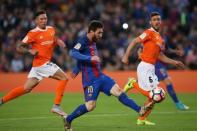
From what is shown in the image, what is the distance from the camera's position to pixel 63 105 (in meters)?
18.4

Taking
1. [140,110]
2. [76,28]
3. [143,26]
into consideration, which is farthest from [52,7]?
[140,110]

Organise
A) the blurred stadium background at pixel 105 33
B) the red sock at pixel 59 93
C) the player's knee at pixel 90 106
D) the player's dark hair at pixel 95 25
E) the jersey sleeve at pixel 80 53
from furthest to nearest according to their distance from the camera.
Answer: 1. the blurred stadium background at pixel 105 33
2. the red sock at pixel 59 93
3. the player's dark hair at pixel 95 25
4. the player's knee at pixel 90 106
5. the jersey sleeve at pixel 80 53

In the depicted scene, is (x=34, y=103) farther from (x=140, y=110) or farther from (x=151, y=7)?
(x=151, y=7)

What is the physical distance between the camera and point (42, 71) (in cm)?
1513

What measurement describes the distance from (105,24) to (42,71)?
40.6 ft

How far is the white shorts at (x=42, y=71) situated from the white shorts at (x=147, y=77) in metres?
2.16

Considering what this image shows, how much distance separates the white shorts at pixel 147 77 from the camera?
1396 centimetres

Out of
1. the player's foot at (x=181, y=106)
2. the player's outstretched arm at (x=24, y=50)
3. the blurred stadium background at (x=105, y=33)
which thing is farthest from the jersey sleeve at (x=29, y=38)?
the player's foot at (x=181, y=106)

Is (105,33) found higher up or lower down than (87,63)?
lower down

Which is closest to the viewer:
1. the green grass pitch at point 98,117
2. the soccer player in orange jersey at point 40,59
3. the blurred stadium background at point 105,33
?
the green grass pitch at point 98,117

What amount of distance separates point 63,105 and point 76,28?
895 cm

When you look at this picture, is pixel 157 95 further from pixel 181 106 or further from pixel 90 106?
pixel 181 106

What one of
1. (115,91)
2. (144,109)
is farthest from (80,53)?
(144,109)

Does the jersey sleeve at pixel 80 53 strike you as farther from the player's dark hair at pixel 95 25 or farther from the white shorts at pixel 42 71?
the white shorts at pixel 42 71
